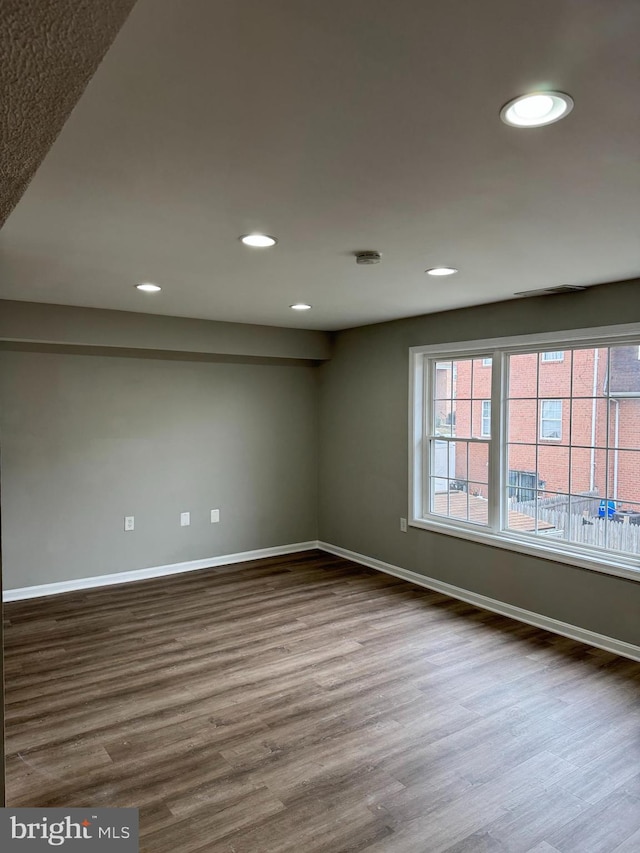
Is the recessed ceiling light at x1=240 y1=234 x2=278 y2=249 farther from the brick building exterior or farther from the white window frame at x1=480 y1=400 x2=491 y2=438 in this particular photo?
the white window frame at x1=480 y1=400 x2=491 y2=438

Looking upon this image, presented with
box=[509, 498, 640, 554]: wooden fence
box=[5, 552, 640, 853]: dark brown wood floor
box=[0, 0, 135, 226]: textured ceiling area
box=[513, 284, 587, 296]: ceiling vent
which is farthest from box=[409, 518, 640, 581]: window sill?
box=[0, 0, 135, 226]: textured ceiling area

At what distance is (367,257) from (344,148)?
1198mm

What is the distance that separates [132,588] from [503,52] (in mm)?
4775

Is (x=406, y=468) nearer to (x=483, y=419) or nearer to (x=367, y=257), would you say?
(x=483, y=419)

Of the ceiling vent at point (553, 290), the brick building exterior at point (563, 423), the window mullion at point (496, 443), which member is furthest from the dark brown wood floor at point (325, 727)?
the ceiling vent at point (553, 290)

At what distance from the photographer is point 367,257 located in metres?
2.87

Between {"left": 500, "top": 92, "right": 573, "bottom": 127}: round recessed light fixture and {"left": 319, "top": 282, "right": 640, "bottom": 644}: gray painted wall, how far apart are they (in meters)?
2.40

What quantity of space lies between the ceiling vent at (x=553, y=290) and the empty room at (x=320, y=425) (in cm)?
3

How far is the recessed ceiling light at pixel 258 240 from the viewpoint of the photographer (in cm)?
257

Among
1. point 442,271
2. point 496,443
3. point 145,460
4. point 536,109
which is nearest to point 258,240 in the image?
point 442,271

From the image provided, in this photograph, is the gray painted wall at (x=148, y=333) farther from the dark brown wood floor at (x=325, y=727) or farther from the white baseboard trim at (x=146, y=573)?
the dark brown wood floor at (x=325, y=727)

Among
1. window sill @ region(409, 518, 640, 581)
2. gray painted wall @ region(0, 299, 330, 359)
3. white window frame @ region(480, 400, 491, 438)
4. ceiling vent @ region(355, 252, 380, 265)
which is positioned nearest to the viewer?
→ ceiling vent @ region(355, 252, 380, 265)

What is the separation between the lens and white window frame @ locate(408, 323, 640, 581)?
3705 millimetres

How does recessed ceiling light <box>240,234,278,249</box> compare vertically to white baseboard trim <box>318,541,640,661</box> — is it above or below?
above
